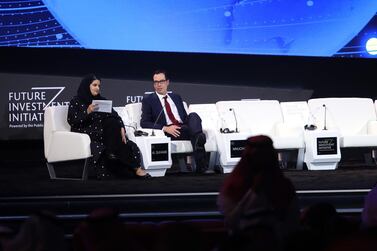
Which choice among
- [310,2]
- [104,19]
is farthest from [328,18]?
[104,19]

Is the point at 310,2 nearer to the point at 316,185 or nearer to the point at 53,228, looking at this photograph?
the point at 316,185

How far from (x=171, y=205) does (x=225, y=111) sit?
3.16 metres

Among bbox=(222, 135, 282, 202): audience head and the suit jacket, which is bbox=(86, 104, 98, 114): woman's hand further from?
bbox=(222, 135, 282, 202): audience head

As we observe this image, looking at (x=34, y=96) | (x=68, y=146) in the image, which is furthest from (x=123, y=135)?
(x=34, y=96)

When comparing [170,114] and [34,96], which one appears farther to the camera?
[34,96]

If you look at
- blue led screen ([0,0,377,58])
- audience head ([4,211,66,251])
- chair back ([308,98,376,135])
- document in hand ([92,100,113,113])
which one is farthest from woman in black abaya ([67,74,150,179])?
audience head ([4,211,66,251])

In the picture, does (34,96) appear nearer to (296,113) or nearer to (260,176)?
(296,113)

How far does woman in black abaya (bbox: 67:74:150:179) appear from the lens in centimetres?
704

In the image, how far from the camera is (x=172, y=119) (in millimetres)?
7852

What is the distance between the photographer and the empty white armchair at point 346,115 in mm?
8141

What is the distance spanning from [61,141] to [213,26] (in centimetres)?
281

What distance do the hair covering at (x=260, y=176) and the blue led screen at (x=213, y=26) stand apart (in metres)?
5.99

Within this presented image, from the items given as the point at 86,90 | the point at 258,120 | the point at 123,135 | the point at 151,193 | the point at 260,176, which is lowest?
the point at 151,193

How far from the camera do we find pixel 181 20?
9102mm
